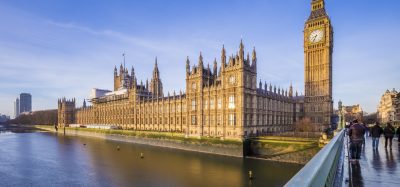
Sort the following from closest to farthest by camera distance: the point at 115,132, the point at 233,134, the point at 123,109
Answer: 1. the point at 233,134
2. the point at 115,132
3. the point at 123,109

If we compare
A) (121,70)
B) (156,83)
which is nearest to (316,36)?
(156,83)

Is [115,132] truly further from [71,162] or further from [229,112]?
[229,112]

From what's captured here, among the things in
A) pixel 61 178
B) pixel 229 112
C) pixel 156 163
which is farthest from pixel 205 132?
pixel 61 178

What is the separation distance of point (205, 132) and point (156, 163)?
23704mm

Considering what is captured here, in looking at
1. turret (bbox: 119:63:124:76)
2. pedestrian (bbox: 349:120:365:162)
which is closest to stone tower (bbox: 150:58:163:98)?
turret (bbox: 119:63:124:76)

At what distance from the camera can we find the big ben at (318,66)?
329 ft

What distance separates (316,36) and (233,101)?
54.5m

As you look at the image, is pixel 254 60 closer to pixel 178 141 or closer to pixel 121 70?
pixel 178 141

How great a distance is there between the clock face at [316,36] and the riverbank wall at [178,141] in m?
61.7

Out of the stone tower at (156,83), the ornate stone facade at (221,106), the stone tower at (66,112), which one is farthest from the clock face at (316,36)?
the stone tower at (66,112)

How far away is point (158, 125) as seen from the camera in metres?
102

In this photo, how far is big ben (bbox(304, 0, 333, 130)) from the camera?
100 m

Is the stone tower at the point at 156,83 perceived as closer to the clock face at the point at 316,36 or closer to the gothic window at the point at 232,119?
the gothic window at the point at 232,119

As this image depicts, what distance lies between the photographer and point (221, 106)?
7475 cm
